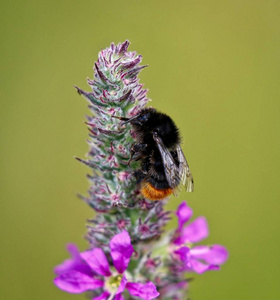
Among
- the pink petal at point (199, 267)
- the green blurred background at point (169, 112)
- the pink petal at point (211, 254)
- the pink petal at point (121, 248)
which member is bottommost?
the pink petal at point (199, 267)

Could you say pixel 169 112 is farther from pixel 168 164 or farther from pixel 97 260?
pixel 97 260

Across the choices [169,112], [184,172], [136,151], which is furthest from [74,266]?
[169,112]

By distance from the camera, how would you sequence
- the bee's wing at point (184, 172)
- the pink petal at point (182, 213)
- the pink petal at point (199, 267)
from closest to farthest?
1. the pink petal at point (199, 267)
2. the pink petal at point (182, 213)
3. the bee's wing at point (184, 172)

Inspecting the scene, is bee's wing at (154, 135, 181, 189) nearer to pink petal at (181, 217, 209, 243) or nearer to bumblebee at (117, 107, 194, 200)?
bumblebee at (117, 107, 194, 200)

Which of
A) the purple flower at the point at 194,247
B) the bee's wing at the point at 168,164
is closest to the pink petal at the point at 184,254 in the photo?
the purple flower at the point at 194,247

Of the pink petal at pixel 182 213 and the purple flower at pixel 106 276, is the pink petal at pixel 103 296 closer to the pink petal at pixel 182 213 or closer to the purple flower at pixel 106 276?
the purple flower at pixel 106 276

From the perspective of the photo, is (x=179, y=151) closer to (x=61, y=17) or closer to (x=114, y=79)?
(x=114, y=79)

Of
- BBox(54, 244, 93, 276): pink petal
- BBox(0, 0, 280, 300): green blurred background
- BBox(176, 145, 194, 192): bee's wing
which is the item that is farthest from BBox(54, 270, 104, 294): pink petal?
BBox(0, 0, 280, 300): green blurred background
